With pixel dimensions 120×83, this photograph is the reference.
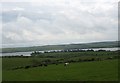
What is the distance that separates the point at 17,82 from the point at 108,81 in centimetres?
1070

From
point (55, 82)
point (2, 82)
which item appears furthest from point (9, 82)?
point (55, 82)

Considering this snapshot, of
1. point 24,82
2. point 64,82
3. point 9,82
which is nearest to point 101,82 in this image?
point 64,82

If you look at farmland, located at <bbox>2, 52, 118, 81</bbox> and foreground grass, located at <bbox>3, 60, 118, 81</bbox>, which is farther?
farmland, located at <bbox>2, 52, 118, 81</bbox>

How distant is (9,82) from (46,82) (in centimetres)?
483

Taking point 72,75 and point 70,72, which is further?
point 70,72

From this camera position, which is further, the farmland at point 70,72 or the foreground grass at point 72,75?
the farmland at point 70,72

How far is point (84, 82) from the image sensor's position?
93.0 ft

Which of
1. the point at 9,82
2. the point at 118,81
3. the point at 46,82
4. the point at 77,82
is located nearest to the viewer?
the point at 118,81

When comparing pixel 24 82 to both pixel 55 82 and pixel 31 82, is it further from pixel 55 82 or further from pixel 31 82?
pixel 55 82

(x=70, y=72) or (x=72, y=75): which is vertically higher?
(x=72, y=75)

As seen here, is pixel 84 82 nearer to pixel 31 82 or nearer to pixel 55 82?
pixel 55 82

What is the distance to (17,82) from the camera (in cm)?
3306

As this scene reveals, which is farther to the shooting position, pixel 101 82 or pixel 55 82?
pixel 55 82

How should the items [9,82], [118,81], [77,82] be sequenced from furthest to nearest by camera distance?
[9,82] → [77,82] → [118,81]
